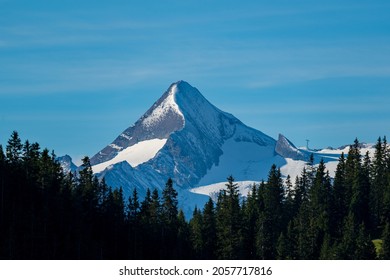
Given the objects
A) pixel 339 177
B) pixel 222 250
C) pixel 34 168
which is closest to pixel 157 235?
pixel 222 250

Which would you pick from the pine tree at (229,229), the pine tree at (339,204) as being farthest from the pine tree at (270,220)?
the pine tree at (339,204)

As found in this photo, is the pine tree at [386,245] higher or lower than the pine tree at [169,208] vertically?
lower

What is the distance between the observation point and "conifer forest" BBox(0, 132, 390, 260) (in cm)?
12381

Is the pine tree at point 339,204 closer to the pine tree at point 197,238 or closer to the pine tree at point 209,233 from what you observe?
the pine tree at point 209,233

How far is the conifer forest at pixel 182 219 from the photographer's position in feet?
406

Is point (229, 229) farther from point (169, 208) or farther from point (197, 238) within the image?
point (169, 208)

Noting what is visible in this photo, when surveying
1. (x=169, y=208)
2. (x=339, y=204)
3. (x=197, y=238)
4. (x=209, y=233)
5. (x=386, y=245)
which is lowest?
(x=386, y=245)

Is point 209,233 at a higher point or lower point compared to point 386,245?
higher

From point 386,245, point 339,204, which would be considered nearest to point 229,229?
point 386,245

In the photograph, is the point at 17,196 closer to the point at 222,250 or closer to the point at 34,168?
the point at 34,168

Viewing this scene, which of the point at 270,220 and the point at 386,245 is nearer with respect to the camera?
the point at 386,245

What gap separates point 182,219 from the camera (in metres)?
176
